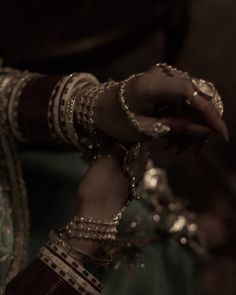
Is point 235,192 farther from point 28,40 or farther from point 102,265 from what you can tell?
point 102,265

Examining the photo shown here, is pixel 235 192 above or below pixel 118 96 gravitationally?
below

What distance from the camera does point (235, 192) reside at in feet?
4.03

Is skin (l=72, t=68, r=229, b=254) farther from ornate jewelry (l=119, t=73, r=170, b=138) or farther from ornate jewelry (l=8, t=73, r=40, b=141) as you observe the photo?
ornate jewelry (l=8, t=73, r=40, b=141)

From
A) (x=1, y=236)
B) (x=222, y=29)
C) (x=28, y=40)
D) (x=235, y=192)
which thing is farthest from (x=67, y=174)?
(x=222, y=29)

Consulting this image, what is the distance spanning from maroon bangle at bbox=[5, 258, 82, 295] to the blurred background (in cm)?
45

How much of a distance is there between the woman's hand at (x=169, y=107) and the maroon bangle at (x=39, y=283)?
13cm

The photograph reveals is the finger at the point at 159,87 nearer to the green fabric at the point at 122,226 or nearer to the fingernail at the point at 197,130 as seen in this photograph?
the fingernail at the point at 197,130

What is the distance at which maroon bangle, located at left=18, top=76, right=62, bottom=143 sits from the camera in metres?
0.58

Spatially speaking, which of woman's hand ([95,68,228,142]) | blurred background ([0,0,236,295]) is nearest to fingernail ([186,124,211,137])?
woman's hand ([95,68,228,142])

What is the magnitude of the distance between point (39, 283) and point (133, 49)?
30.1 inches

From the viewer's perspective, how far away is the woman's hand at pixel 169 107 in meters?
0.43

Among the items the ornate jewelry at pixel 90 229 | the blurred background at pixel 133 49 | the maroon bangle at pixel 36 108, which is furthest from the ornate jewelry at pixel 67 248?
the blurred background at pixel 133 49

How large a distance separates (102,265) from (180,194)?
688 mm

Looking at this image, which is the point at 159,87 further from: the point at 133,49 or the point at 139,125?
the point at 133,49
